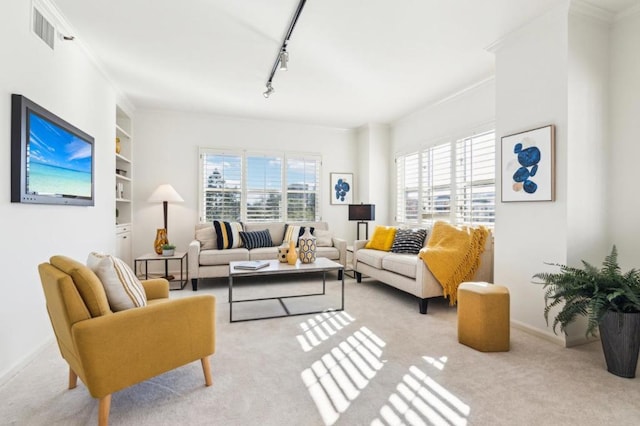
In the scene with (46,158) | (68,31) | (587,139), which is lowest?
(46,158)

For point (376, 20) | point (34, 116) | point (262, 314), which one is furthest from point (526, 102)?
point (34, 116)

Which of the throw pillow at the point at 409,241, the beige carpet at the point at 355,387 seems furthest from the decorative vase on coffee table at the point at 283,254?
the throw pillow at the point at 409,241

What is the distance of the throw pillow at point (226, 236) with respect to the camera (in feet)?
15.8

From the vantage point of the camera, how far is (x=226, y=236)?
4.86 metres

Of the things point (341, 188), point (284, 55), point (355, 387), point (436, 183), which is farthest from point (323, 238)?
point (355, 387)

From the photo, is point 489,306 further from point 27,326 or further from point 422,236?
point 27,326

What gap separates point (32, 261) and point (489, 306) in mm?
3479

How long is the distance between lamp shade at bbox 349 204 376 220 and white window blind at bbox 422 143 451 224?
822 millimetres

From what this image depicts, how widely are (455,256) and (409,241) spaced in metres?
0.83

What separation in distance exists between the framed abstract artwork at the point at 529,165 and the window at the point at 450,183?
0.85m

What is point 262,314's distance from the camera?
11.2 feet

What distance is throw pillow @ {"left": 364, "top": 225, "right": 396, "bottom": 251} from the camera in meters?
4.60

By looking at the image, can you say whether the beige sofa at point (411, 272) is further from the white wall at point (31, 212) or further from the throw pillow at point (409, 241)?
the white wall at point (31, 212)

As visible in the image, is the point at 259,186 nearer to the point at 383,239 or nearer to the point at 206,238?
the point at 206,238
